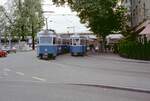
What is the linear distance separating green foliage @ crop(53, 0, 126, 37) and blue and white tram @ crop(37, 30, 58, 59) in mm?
13244

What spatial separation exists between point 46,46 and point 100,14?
15.3 meters

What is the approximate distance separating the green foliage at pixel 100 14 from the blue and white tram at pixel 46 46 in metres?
13.2

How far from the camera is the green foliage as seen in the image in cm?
6309

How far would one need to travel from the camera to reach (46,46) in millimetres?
50000

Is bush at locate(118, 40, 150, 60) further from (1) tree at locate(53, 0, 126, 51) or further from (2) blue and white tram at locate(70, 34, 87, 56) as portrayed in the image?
(1) tree at locate(53, 0, 126, 51)

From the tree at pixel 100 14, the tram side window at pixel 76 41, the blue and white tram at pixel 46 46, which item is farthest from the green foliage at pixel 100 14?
the blue and white tram at pixel 46 46

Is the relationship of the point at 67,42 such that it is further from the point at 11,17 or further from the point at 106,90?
the point at 106,90

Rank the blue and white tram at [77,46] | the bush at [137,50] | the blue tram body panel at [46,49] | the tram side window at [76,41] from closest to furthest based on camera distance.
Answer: the bush at [137,50], the blue tram body panel at [46,49], the blue and white tram at [77,46], the tram side window at [76,41]

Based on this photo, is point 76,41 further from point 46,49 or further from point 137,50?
point 137,50

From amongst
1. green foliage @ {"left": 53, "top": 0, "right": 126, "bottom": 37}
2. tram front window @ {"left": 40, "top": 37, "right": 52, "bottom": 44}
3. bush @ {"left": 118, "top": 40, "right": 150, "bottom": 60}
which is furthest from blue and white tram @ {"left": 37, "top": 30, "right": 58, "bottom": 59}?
green foliage @ {"left": 53, "top": 0, "right": 126, "bottom": 37}

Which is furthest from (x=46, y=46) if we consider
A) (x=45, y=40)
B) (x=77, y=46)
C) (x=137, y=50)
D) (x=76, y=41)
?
(x=76, y=41)

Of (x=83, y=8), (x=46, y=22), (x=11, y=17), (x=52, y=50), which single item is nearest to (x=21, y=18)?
(x=11, y=17)

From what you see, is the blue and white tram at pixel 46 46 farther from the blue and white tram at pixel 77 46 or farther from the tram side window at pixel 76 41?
the tram side window at pixel 76 41

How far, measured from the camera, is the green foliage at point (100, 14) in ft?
207
